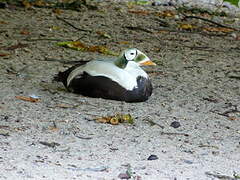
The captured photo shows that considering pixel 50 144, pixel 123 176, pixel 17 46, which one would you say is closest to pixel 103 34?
pixel 17 46

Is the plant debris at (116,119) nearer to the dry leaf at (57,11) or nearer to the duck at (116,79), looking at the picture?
the duck at (116,79)

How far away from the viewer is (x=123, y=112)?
5.34 m

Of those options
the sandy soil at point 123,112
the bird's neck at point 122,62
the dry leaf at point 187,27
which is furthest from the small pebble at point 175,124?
the dry leaf at point 187,27

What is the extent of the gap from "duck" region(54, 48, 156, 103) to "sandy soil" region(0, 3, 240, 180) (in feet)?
0.21

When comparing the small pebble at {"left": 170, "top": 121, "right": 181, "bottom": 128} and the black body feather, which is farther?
the black body feather

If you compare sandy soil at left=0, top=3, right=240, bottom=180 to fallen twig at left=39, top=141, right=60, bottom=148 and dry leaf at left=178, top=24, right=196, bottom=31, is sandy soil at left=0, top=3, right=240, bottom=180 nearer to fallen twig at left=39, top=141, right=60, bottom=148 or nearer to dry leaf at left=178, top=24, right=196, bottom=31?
fallen twig at left=39, top=141, right=60, bottom=148

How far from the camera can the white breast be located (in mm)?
5512

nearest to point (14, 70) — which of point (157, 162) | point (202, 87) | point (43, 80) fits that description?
point (43, 80)

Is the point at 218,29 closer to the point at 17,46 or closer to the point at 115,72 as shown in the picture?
the point at 17,46

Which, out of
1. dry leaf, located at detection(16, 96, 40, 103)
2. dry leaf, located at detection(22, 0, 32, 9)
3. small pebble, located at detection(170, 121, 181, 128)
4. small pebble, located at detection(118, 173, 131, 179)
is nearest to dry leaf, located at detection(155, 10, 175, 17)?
dry leaf, located at detection(22, 0, 32, 9)

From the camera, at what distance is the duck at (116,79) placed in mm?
5523

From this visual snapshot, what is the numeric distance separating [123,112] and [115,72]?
340 mm

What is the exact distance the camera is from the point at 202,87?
252 inches

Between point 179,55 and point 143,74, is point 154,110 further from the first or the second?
point 179,55
